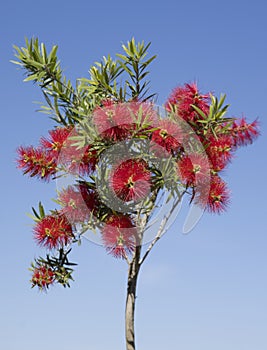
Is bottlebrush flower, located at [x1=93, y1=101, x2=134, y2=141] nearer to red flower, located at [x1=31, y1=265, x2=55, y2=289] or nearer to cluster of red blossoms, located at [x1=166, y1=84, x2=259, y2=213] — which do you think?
cluster of red blossoms, located at [x1=166, y1=84, x2=259, y2=213]

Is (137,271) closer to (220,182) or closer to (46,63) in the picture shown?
(220,182)

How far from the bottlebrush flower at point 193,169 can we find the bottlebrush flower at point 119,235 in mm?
423

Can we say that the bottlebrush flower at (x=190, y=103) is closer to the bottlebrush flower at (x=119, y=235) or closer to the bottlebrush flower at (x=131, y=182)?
the bottlebrush flower at (x=131, y=182)

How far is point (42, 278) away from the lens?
3.75m

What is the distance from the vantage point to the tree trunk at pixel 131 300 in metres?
3.62

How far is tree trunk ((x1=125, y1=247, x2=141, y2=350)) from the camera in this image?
3623 mm

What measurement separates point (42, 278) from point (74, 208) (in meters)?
0.49

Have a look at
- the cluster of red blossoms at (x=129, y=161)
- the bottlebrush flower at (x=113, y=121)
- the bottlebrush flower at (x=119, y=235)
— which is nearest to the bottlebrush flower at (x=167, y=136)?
the cluster of red blossoms at (x=129, y=161)

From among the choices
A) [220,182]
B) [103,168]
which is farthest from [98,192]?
[220,182]

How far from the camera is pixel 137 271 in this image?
373 cm

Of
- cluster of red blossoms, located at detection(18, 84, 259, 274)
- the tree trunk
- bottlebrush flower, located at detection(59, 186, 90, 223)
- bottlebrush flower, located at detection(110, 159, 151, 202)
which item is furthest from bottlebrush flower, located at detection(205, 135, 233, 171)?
bottlebrush flower, located at detection(59, 186, 90, 223)

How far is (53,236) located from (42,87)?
0.96 meters

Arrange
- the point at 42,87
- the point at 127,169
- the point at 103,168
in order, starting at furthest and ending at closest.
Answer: the point at 42,87
the point at 103,168
the point at 127,169

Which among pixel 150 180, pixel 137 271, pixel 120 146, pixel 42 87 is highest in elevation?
pixel 42 87
